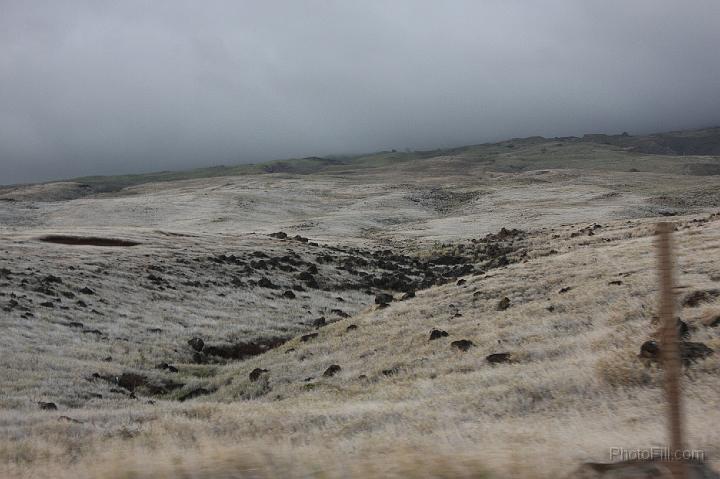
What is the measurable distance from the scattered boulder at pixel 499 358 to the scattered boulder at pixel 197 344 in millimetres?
13163

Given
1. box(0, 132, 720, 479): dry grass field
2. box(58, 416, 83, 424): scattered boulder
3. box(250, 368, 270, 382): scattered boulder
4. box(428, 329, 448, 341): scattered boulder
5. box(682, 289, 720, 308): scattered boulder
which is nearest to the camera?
box(0, 132, 720, 479): dry grass field

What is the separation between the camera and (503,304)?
20.8 metres

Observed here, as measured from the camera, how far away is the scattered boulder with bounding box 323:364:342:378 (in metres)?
17.2

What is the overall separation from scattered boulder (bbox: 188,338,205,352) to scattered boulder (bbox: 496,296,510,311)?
38.2 feet

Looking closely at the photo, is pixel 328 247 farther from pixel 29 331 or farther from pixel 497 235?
pixel 29 331

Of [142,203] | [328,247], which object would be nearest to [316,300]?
[328,247]

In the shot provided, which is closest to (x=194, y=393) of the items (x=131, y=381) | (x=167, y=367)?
(x=131, y=381)

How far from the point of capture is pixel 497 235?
57125 mm

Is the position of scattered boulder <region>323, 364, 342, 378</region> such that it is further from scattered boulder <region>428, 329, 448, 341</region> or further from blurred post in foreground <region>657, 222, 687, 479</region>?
blurred post in foreground <region>657, 222, 687, 479</region>

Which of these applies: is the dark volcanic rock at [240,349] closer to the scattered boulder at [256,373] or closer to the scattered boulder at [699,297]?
the scattered boulder at [256,373]

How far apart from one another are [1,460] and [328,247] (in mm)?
42453

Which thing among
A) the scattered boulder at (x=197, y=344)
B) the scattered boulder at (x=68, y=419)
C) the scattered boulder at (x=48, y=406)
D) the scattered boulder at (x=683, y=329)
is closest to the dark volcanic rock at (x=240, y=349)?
the scattered boulder at (x=197, y=344)

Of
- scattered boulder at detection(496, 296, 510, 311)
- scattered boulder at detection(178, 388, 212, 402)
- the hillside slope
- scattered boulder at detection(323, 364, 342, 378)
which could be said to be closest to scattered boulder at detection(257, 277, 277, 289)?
the hillside slope

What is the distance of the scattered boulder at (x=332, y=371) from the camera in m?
17.2
